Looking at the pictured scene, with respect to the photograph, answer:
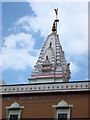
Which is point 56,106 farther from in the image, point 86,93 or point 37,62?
point 37,62

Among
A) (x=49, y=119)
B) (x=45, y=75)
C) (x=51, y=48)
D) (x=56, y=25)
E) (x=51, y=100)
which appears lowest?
(x=49, y=119)

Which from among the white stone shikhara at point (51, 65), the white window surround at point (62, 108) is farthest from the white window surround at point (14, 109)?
the white stone shikhara at point (51, 65)

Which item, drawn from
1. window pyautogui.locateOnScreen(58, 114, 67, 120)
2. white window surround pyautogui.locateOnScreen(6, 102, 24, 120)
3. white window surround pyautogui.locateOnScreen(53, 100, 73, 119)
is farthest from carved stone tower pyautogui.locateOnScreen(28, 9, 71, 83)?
window pyautogui.locateOnScreen(58, 114, 67, 120)

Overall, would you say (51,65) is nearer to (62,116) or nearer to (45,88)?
(45,88)

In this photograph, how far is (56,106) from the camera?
20156mm

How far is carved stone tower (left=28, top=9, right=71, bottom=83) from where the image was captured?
40.6m

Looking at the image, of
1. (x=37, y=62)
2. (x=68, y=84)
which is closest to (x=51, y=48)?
(x=37, y=62)

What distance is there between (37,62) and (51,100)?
2328cm

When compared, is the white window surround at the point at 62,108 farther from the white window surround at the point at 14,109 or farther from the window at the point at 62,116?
the white window surround at the point at 14,109

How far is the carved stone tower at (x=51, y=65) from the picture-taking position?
40625 millimetres

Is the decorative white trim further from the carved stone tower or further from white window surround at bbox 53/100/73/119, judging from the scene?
the carved stone tower

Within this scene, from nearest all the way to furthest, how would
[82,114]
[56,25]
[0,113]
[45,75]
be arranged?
[82,114] < [0,113] < [45,75] < [56,25]

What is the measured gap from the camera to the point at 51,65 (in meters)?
42.0

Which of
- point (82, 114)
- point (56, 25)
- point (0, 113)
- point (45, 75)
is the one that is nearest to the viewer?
point (82, 114)
